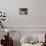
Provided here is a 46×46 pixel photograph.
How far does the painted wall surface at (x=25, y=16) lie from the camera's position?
10.9 feet

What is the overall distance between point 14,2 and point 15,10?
0.19 meters

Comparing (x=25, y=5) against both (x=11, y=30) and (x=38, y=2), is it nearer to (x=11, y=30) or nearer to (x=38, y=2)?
(x=38, y=2)

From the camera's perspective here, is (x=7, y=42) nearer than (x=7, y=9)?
Yes

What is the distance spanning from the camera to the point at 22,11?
3.35 m

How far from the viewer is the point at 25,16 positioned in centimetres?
335

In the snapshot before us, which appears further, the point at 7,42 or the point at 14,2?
the point at 14,2

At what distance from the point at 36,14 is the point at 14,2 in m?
0.59

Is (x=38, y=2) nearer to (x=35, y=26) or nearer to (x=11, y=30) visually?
(x=35, y=26)

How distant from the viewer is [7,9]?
336 centimetres

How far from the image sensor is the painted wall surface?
3.33 m

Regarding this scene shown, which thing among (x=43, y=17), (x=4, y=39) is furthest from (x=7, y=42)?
(x=43, y=17)

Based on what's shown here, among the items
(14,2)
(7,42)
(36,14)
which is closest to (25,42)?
(7,42)

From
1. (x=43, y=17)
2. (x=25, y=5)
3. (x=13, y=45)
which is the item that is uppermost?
(x=25, y=5)

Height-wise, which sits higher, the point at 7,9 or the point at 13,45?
the point at 7,9
